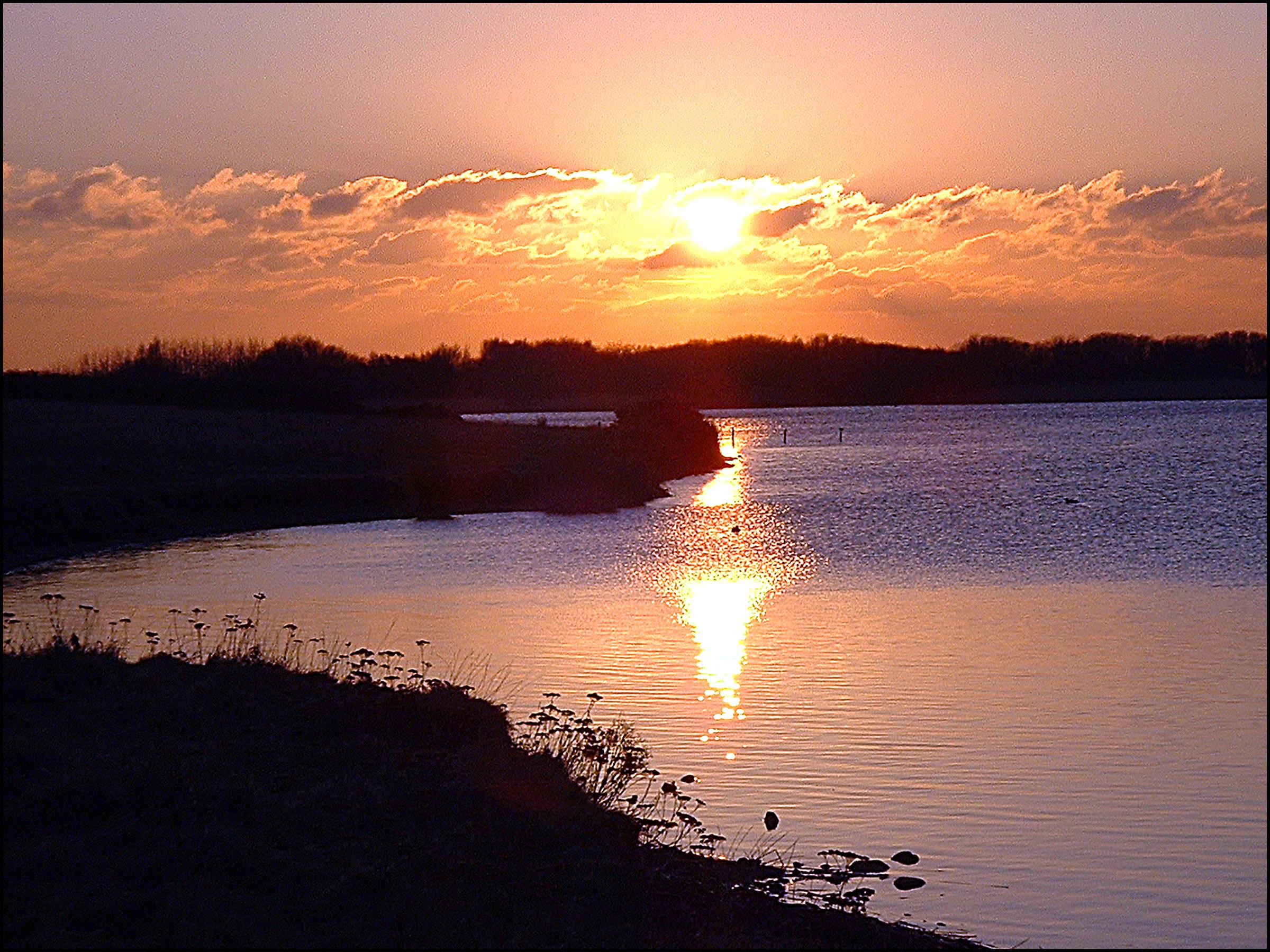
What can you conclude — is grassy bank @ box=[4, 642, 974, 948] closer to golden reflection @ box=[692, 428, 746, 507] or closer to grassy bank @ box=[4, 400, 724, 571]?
grassy bank @ box=[4, 400, 724, 571]

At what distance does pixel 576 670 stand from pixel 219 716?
757 cm

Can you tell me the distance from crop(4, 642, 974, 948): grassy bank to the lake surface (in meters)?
1.58

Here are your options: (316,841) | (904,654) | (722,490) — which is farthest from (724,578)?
(722,490)

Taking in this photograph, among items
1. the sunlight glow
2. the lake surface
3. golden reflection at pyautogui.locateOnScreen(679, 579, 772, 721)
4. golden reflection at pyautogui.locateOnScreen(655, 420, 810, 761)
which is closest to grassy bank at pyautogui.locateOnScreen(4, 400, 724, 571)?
the sunlight glow

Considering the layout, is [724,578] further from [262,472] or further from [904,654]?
[262,472]

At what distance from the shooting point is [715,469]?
86438 mm

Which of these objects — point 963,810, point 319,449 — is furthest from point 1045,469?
point 963,810

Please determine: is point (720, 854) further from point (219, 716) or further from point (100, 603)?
point (100, 603)

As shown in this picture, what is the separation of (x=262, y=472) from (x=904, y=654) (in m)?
38.5

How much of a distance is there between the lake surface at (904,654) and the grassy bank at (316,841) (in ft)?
5.19

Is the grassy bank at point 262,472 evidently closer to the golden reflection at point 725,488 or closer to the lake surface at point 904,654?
the golden reflection at point 725,488

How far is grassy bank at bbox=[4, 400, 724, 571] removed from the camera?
39.1 metres

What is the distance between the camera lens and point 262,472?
5269cm

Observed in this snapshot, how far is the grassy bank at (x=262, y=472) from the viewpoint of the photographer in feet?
128
